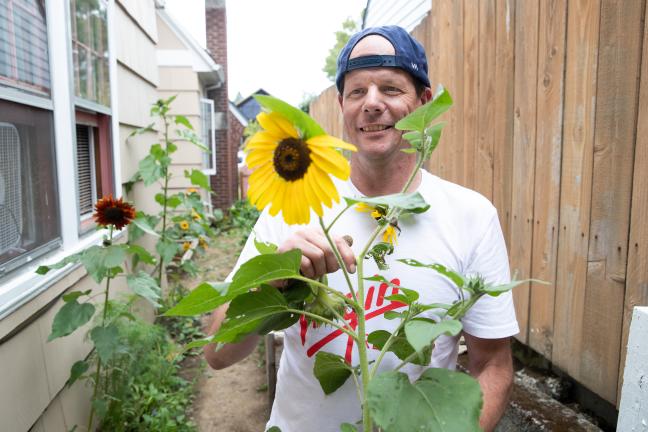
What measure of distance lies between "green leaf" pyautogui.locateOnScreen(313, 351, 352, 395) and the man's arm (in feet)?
1.78

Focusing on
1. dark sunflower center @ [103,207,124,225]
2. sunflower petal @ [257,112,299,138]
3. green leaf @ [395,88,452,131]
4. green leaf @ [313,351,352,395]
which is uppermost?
green leaf @ [395,88,452,131]

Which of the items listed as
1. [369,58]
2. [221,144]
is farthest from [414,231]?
[221,144]

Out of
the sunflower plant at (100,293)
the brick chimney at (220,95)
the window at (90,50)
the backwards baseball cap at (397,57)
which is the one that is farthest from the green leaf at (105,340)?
the brick chimney at (220,95)

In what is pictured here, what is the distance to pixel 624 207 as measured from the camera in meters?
1.69

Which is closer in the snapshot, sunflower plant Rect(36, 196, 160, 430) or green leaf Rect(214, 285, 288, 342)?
green leaf Rect(214, 285, 288, 342)

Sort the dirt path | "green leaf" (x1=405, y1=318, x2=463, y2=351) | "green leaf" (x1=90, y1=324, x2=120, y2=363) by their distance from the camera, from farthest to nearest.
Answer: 1. the dirt path
2. "green leaf" (x1=90, y1=324, x2=120, y2=363)
3. "green leaf" (x1=405, y1=318, x2=463, y2=351)

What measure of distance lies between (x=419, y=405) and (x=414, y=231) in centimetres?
81

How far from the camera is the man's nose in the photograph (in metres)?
1.31

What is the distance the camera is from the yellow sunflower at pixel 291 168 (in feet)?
2.09

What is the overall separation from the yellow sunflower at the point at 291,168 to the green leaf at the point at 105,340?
1905 millimetres

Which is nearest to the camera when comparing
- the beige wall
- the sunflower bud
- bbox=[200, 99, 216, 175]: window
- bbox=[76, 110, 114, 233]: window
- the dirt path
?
the sunflower bud

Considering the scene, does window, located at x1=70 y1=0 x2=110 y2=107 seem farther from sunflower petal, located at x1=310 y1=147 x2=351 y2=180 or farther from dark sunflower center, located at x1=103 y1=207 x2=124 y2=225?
sunflower petal, located at x1=310 y1=147 x2=351 y2=180

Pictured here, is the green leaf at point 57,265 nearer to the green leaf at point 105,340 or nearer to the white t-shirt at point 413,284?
the green leaf at point 105,340

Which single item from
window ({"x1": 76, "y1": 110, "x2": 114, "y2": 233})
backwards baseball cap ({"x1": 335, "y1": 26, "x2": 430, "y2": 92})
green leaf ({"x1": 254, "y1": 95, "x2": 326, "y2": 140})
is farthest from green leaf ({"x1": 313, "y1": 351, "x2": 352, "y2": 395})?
window ({"x1": 76, "y1": 110, "x2": 114, "y2": 233})
